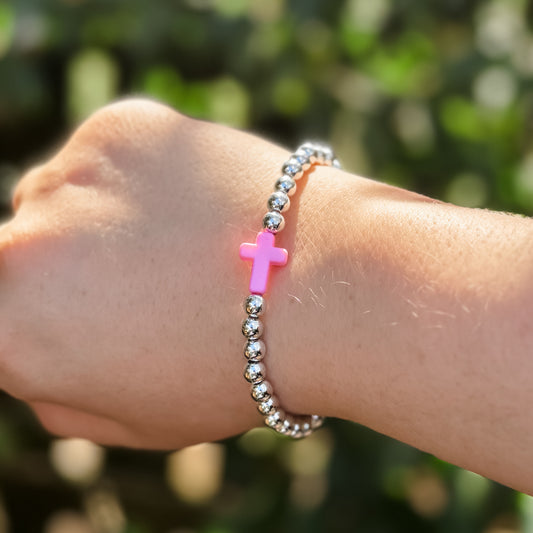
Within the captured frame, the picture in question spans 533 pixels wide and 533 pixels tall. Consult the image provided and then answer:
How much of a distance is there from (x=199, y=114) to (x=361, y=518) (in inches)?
36.8

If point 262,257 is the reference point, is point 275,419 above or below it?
below

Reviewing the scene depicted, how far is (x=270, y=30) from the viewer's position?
5.69ft

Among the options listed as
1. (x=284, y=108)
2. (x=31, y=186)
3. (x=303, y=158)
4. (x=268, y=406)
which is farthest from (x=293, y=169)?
(x=284, y=108)

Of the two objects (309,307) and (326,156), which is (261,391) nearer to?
(309,307)

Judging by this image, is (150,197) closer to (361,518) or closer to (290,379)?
(290,379)

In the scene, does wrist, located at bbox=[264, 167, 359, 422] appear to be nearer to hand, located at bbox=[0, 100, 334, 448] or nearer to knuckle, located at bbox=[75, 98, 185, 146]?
hand, located at bbox=[0, 100, 334, 448]

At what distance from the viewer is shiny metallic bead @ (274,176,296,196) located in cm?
84

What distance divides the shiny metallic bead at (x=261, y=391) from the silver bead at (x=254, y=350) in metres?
0.03

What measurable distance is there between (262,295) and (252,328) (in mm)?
38

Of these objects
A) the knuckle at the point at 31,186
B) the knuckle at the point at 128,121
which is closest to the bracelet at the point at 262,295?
the knuckle at the point at 128,121

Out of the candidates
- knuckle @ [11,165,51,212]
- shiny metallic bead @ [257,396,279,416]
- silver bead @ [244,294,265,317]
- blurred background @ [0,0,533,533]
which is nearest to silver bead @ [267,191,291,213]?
silver bead @ [244,294,265,317]

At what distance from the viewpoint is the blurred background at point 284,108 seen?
1.58 m

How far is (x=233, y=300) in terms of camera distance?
83 centimetres

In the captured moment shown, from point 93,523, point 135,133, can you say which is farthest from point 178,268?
point 93,523
